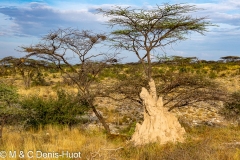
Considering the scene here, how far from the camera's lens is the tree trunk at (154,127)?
9266mm

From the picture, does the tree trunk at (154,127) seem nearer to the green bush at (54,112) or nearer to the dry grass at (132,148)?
the dry grass at (132,148)

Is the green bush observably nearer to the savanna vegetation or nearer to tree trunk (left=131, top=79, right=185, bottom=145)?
the savanna vegetation

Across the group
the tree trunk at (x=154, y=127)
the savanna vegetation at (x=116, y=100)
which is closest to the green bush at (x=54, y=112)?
the savanna vegetation at (x=116, y=100)

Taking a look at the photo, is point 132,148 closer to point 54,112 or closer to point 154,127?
point 154,127

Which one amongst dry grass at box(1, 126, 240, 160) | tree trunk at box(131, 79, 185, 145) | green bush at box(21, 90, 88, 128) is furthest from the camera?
green bush at box(21, 90, 88, 128)

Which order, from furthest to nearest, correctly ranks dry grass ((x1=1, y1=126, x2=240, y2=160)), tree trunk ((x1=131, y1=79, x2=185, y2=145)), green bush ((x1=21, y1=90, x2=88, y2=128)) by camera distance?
green bush ((x1=21, y1=90, x2=88, y2=128)) < tree trunk ((x1=131, y1=79, x2=185, y2=145)) < dry grass ((x1=1, y1=126, x2=240, y2=160))

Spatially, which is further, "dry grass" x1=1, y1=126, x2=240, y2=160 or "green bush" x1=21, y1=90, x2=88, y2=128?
"green bush" x1=21, y1=90, x2=88, y2=128

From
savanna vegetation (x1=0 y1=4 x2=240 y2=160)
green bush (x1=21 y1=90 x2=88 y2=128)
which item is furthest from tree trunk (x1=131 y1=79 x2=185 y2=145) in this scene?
green bush (x1=21 y1=90 x2=88 y2=128)

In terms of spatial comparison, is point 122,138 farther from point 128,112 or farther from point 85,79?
point 128,112

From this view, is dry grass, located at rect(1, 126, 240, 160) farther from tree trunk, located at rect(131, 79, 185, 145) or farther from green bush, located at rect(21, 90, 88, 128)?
green bush, located at rect(21, 90, 88, 128)

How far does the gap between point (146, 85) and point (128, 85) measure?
0.62m

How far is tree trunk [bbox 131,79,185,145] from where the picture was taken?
30.4 ft

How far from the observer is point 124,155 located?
26.8 feet

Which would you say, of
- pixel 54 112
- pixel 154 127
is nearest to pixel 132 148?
pixel 154 127
